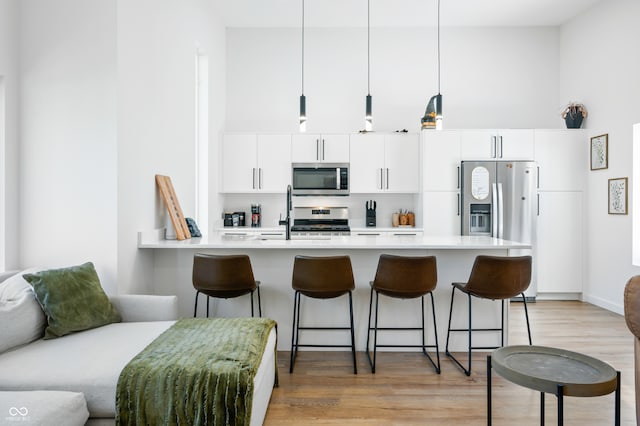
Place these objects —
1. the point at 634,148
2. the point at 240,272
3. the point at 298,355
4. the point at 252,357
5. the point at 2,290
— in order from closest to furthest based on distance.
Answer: the point at 252,357 < the point at 2,290 < the point at 240,272 < the point at 298,355 < the point at 634,148

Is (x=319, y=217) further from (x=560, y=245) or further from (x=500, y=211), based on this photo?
(x=560, y=245)

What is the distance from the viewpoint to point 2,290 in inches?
94.7

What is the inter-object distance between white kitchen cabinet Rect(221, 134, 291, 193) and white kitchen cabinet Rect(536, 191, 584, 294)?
138 inches

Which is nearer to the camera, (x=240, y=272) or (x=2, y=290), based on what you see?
(x=2, y=290)

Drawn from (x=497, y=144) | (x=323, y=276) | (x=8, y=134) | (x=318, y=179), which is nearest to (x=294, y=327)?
(x=323, y=276)

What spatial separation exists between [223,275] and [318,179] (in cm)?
291

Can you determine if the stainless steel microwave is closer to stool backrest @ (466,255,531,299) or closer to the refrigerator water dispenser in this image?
the refrigerator water dispenser

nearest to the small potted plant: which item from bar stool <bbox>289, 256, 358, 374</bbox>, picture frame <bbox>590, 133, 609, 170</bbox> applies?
picture frame <bbox>590, 133, 609, 170</bbox>

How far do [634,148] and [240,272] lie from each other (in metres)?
4.46

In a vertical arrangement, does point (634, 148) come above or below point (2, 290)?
above

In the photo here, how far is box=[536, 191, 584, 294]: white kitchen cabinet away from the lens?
5.40 metres

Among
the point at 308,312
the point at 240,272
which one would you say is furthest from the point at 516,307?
the point at 240,272

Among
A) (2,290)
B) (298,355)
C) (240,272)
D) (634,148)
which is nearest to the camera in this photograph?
(2,290)

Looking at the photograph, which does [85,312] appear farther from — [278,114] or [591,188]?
[591,188]
